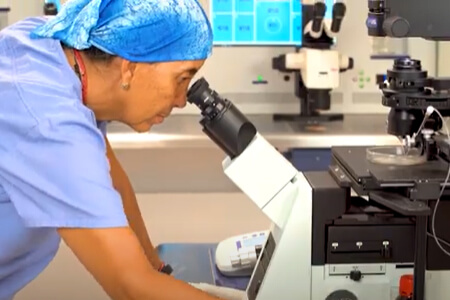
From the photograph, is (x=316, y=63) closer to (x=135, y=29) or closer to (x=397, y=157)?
(x=397, y=157)

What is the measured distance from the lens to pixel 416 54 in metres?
3.03

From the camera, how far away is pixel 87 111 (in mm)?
1249

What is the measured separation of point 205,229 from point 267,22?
41.3 inches

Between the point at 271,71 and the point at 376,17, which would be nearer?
the point at 376,17

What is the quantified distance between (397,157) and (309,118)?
1.42 metres

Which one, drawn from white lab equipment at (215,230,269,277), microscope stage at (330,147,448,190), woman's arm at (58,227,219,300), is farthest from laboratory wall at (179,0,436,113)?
woman's arm at (58,227,219,300)

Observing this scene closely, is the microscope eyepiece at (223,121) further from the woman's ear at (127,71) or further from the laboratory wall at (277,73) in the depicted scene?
the laboratory wall at (277,73)

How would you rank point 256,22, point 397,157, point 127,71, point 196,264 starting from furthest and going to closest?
point 256,22 < point 196,264 < point 397,157 < point 127,71

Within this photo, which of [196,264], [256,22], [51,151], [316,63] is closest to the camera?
[51,151]

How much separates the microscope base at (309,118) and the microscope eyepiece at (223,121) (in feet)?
4.95

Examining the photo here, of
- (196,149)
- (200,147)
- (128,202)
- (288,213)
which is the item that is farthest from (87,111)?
(196,149)

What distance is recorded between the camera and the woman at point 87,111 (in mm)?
1187

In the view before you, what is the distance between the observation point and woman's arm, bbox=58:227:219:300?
1.19m

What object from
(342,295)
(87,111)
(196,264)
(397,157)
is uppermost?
(87,111)
